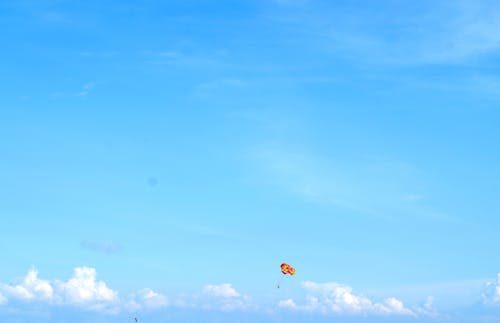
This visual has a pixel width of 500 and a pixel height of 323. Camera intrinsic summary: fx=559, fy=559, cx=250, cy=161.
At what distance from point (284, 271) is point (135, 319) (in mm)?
56761

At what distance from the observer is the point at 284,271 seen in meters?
188

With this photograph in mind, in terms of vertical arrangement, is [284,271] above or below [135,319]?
above

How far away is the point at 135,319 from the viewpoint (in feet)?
653
